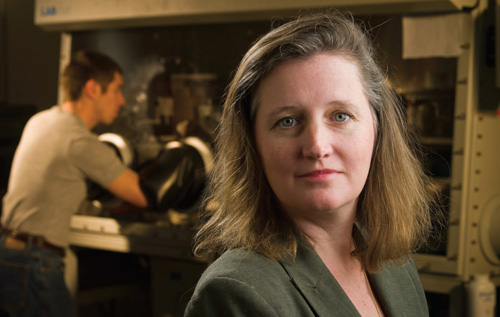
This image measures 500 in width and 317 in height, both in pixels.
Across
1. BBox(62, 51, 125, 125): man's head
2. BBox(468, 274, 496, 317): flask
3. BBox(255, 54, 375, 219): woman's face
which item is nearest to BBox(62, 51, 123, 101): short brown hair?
BBox(62, 51, 125, 125): man's head

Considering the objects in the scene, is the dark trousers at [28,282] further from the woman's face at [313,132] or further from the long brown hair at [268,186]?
the woman's face at [313,132]

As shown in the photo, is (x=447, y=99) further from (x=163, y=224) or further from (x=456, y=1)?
(x=163, y=224)

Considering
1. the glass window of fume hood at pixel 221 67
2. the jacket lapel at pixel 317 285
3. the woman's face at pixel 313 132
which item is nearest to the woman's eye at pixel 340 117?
the woman's face at pixel 313 132

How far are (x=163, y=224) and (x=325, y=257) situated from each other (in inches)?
60.5

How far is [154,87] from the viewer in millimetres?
2406

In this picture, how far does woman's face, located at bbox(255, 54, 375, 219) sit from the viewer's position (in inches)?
30.5

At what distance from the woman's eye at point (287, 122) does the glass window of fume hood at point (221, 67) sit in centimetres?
96

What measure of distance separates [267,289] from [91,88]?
1.82 m

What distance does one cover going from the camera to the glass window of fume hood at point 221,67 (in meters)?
1.87

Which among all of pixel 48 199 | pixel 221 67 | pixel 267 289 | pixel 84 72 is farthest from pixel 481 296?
pixel 84 72

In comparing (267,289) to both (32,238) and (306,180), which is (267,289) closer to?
(306,180)

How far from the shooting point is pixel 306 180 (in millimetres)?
780

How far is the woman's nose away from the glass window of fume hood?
3.16 feet

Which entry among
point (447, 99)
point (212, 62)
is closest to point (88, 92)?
point (212, 62)
